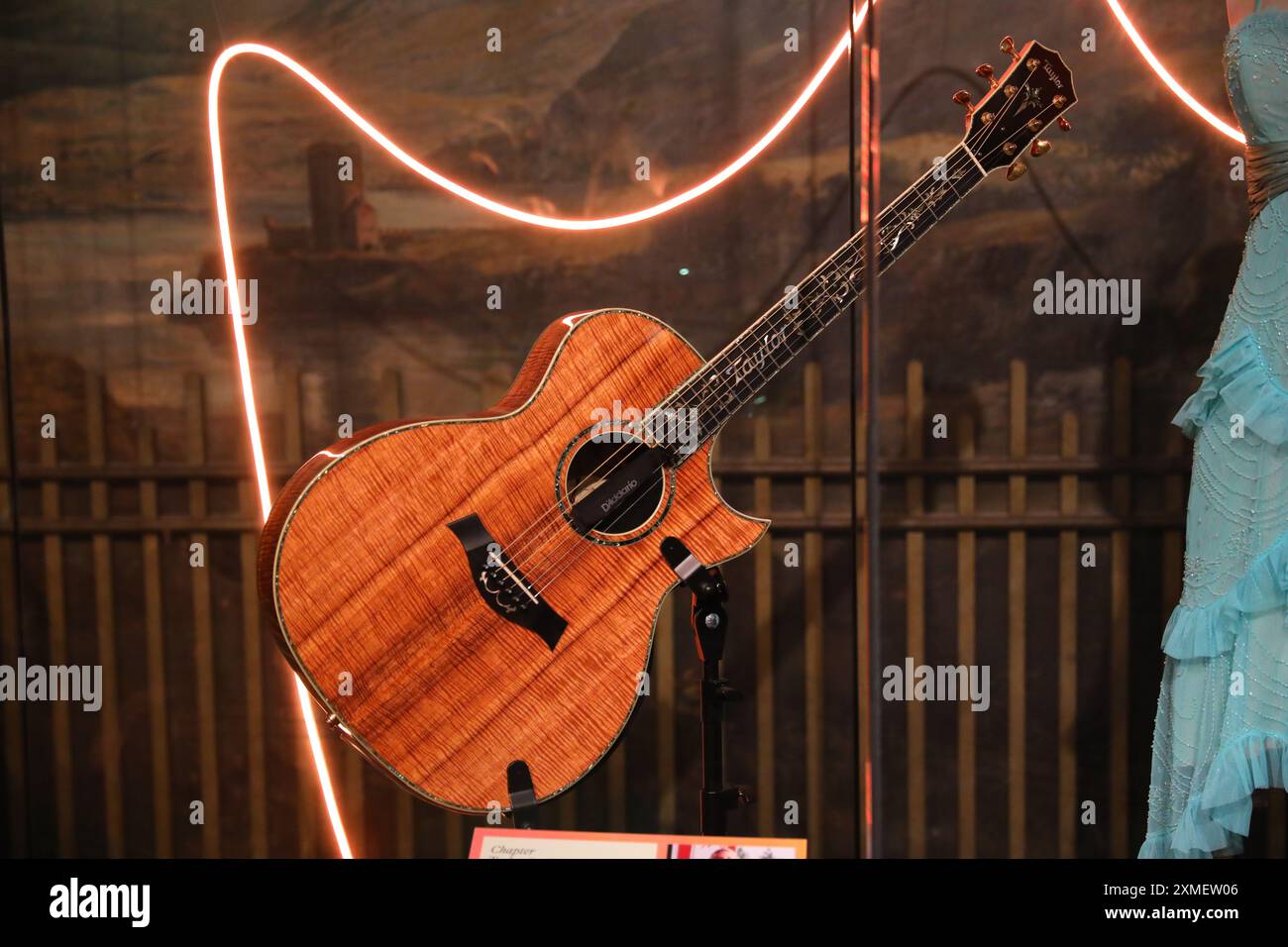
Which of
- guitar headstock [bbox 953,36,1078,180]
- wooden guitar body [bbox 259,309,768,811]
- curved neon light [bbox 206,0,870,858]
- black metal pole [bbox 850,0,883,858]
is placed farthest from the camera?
curved neon light [bbox 206,0,870,858]

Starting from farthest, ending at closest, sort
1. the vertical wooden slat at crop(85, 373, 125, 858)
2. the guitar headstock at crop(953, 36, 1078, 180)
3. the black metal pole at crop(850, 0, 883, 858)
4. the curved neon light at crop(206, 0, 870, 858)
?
the vertical wooden slat at crop(85, 373, 125, 858) → the curved neon light at crop(206, 0, 870, 858) → the guitar headstock at crop(953, 36, 1078, 180) → the black metal pole at crop(850, 0, 883, 858)

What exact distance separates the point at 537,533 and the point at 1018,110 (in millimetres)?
1180

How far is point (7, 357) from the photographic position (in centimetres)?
250

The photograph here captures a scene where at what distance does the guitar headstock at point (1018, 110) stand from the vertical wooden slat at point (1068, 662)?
2.31 feet

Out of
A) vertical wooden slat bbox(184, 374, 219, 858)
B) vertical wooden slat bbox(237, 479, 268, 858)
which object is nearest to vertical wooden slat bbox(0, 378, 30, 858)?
vertical wooden slat bbox(184, 374, 219, 858)

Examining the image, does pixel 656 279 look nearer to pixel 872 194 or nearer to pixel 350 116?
pixel 350 116

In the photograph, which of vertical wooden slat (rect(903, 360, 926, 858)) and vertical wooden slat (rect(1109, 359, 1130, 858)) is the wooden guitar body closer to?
vertical wooden slat (rect(903, 360, 926, 858))

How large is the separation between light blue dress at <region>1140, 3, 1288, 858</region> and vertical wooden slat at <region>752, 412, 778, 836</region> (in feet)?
2.86

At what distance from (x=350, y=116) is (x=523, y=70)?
389mm

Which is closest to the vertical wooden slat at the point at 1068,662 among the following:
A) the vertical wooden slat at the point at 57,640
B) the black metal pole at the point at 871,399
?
the black metal pole at the point at 871,399

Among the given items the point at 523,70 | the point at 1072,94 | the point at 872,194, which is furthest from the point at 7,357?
the point at 1072,94

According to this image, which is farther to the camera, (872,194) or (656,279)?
(656,279)

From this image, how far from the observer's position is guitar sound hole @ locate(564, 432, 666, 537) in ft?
6.81
